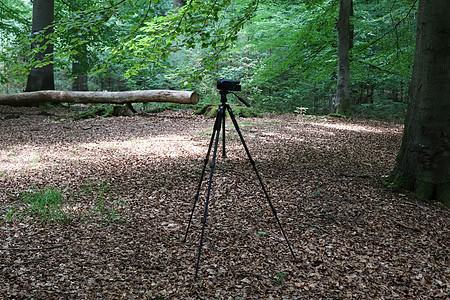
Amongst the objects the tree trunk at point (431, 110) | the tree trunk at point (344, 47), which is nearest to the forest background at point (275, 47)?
the tree trunk at point (344, 47)

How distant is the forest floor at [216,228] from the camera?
2834 mm

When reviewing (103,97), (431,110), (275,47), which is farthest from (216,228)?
Result: (275,47)

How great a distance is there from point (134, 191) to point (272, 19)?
9.99 meters

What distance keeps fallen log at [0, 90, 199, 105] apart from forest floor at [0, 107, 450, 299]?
4713 mm

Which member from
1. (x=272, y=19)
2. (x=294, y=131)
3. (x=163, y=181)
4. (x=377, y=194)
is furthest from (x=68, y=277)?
(x=272, y=19)

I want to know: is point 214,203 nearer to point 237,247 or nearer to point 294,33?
point 237,247

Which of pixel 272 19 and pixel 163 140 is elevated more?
pixel 272 19

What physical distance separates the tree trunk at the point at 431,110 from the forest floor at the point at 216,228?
1.23ft

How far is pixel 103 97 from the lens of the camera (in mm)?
12070

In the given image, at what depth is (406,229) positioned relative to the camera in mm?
3922

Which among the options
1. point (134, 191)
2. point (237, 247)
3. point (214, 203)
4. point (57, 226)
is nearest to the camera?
point (237, 247)

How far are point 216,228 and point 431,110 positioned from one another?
3.27 m

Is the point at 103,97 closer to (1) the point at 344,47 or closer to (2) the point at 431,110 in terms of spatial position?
(1) the point at 344,47

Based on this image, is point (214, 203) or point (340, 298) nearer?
point (340, 298)
